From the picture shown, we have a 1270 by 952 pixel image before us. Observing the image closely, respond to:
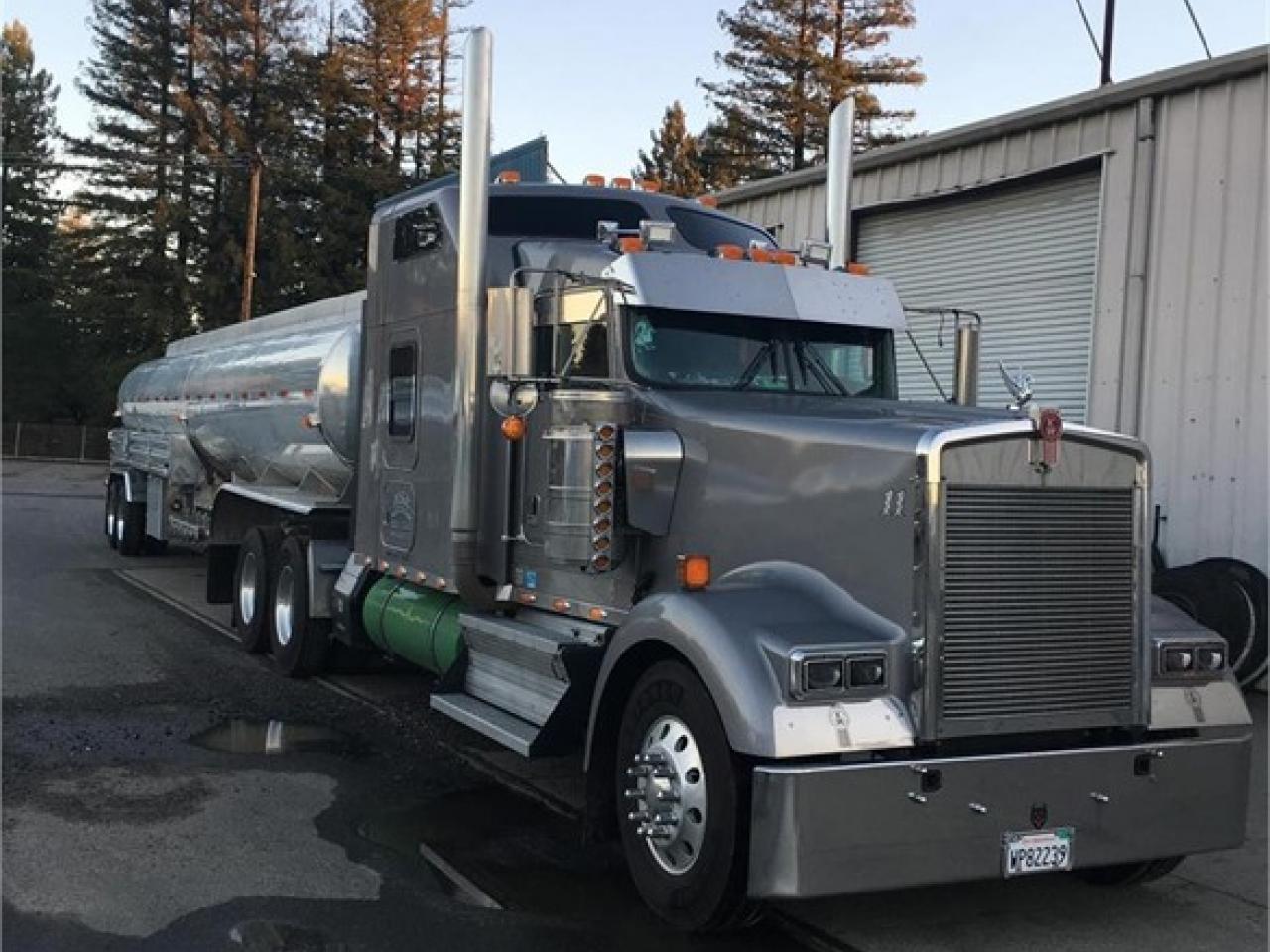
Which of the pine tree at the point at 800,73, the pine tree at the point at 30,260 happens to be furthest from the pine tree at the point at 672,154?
the pine tree at the point at 30,260

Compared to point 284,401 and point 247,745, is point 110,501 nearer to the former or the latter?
point 284,401

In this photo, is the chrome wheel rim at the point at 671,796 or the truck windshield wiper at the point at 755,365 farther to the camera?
the truck windshield wiper at the point at 755,365

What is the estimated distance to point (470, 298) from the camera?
6.83 metres

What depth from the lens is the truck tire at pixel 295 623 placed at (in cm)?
966

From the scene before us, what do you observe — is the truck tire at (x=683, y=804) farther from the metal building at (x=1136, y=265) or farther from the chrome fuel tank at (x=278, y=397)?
the chrome fuel tank at (x=278, y=397)

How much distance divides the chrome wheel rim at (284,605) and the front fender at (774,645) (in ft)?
18.0

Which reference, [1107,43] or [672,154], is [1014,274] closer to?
[1107,43]

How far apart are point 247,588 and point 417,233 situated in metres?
4.51

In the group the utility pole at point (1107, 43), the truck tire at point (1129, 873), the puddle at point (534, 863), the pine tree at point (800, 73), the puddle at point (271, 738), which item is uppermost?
the pine tree at point (800, 73)

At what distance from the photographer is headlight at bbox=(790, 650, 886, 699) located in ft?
14.6

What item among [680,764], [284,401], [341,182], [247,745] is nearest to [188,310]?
[341,182]

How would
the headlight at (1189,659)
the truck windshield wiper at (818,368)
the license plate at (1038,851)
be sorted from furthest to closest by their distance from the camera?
the truck windshield wiper at (818,368)
the headlight at (1189,659)
the license plate at (1038,851)

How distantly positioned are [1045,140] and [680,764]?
27.6ft

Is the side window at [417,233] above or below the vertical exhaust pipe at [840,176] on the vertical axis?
below
